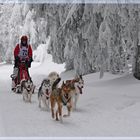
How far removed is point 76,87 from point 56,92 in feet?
0.43

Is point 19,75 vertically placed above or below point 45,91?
above

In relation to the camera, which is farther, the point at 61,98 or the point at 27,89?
the point at 27,89

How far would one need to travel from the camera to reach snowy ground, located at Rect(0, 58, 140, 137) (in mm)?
2568

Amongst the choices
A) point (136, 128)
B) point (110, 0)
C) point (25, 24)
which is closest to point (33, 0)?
point (25, 24)

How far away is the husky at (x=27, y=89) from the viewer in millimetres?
2815

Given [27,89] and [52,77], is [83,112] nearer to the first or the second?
[52,77]

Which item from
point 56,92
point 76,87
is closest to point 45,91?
point 56,92

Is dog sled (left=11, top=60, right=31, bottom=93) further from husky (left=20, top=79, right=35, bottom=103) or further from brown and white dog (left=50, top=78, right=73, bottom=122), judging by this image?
brown and white dog (left=50, top=78, right=73, bottom=122)

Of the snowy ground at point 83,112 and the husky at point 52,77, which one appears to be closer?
the snowy ground at point 83,112

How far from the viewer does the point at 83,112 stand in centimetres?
274

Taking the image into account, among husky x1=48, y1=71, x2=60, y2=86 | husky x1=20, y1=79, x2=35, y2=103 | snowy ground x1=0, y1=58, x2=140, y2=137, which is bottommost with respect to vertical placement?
snowy ground x1=0, y1=58, x2=140, y2=137

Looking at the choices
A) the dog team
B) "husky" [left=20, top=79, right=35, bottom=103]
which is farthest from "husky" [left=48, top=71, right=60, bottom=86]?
"husky" [left=20, top=79, right=35, bottom=103]

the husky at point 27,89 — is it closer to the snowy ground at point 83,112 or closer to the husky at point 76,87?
the snowy ground at point 83,112

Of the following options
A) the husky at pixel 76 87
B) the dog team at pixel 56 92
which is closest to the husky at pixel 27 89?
the dog team at pixel 56 92
